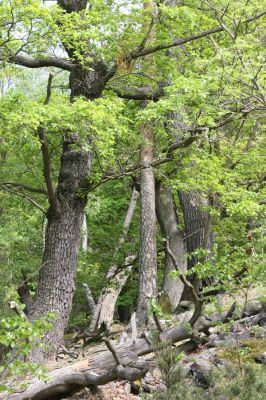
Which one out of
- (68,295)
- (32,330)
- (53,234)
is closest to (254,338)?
(68,295)

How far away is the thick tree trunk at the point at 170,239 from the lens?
13594 mm

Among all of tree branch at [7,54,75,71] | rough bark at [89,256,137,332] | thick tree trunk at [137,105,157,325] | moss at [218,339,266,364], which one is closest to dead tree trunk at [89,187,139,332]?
rough bark at [89,256,137,332]

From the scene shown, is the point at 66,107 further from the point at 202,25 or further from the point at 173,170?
the point at 202,25

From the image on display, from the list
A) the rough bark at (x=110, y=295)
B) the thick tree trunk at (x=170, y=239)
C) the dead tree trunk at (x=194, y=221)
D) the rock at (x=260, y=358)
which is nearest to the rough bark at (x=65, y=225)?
the rock at (x=260, y=358)

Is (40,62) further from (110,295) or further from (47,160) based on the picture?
(110,295)

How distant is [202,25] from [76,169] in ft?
18.0

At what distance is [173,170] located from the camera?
1174 centimetres

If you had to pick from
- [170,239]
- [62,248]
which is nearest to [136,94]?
[62,248]

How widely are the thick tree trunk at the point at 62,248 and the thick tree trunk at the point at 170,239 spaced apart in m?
4.82

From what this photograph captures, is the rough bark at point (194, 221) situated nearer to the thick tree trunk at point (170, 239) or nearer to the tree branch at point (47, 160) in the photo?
the thick tree trunk at point (170, 239)

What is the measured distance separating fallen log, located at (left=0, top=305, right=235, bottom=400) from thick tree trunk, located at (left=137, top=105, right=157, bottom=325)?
5.15m

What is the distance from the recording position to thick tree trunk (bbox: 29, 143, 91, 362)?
345 inches

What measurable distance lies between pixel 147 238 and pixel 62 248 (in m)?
3.88

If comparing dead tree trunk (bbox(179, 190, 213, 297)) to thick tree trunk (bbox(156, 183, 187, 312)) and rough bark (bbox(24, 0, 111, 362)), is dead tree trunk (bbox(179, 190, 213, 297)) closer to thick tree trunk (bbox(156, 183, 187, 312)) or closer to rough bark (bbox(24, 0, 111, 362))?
thick tree trunk (bbox(156, 183, 187, 312))
